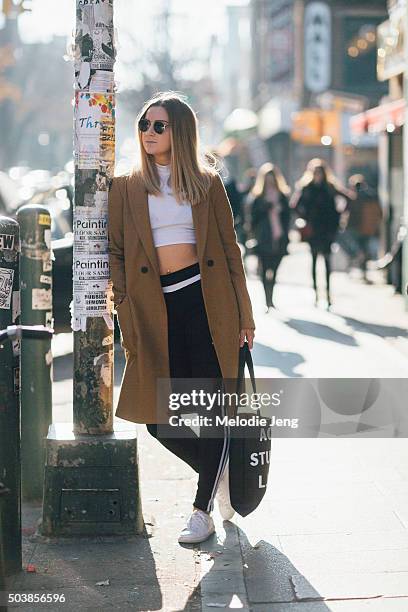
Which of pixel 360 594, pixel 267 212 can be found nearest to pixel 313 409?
pixel 360 594

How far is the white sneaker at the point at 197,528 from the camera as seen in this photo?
5.10m

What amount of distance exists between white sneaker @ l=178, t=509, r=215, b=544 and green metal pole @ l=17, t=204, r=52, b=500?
1033 millimetres

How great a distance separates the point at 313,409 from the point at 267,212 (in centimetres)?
614

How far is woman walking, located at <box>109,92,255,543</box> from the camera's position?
5.02 metres

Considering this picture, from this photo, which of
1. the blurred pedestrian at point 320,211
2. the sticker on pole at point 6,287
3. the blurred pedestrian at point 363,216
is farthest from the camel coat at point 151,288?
the blurred pedestrian at point 363,216

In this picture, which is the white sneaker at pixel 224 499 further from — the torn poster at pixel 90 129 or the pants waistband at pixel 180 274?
the torn poster at pixel 90 129

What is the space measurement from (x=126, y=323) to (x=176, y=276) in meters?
0.30

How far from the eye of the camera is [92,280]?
527cm

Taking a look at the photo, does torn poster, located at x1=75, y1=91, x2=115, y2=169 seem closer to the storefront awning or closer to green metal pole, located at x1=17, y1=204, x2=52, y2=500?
green metal pole, located at x1=17, y1=204, x2=52, y2=500

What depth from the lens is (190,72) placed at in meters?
53.3

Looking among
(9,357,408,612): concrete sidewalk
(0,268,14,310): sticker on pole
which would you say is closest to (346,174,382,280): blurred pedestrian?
(9,357,408,612): concrete sidewalk

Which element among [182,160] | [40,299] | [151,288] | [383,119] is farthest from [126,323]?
[383,119]

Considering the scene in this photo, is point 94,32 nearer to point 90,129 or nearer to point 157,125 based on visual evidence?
point 90,129

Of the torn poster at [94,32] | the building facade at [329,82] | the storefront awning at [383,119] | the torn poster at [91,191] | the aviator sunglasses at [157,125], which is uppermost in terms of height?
the building facade at [329,82]
